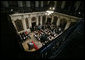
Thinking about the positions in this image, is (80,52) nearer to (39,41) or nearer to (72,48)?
(72,48)

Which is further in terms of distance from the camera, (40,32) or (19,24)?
(40,32)

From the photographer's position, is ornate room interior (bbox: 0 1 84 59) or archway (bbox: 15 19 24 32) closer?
ornate room interior (bbox: 0 1 84 59)

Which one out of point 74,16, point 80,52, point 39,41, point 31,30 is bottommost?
point 39,41

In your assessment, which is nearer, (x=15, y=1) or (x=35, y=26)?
(x=15, y=1)

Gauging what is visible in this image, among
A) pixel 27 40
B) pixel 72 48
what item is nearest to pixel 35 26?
pixel 27 40

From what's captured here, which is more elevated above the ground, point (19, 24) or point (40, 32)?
point (19, 24)

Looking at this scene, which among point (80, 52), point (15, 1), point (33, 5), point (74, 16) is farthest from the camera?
point (33, 5)

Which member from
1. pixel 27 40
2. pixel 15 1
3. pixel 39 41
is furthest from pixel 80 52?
pixel 15 1

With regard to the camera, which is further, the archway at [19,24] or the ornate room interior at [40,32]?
the archway at [19,24]

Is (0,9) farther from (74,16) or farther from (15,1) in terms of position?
(74,16)

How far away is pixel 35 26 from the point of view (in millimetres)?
13055

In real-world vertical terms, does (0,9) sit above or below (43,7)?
below

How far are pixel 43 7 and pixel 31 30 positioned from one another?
6.33 meters

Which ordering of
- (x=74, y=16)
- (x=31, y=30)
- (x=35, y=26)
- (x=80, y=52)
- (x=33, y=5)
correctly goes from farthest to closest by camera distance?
(x=35, y=26) → (x=31, y=30) → (x=33, y=5) → (x=74, y=16) → (x=80, y=52)
